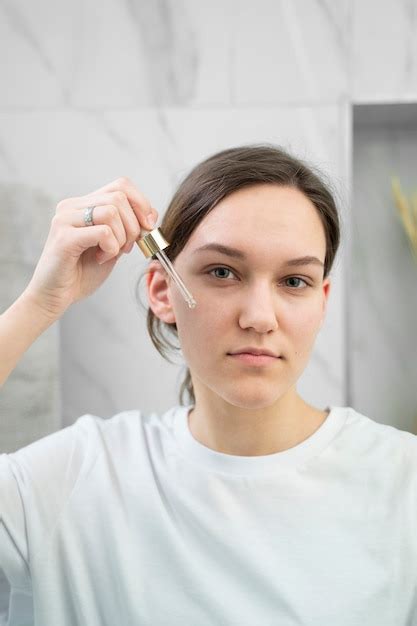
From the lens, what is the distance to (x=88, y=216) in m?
0.90

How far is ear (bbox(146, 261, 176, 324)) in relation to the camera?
114cm

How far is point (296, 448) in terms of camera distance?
107cm

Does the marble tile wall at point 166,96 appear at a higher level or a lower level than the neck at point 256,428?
higher

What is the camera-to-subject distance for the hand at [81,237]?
0.89 meters

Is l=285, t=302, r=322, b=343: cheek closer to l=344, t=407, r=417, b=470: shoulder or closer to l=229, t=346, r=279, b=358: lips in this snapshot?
l=229, t=346, r=279, b=358: lips

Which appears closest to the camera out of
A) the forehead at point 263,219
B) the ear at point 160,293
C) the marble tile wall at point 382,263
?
the forehead at point 263,219

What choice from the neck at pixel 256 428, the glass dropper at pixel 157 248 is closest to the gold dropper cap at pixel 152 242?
the glass dropper at pixel 157 248

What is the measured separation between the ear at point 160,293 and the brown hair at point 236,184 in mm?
51

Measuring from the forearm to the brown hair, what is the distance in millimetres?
231

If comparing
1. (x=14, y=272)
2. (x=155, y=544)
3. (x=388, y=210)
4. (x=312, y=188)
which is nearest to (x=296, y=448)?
(x=155, y=544)

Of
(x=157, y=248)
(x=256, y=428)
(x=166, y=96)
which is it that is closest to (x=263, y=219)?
(x=157, y=248)

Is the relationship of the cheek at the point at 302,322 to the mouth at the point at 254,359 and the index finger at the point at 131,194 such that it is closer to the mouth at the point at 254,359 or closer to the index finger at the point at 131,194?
the mouth at the point at 254,359

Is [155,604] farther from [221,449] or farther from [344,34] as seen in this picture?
[344,34]

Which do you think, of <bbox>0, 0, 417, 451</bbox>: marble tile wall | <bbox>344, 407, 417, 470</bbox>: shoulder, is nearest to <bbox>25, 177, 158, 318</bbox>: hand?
<bbox>344, 407, 417, 470</bbox>: shoulder
